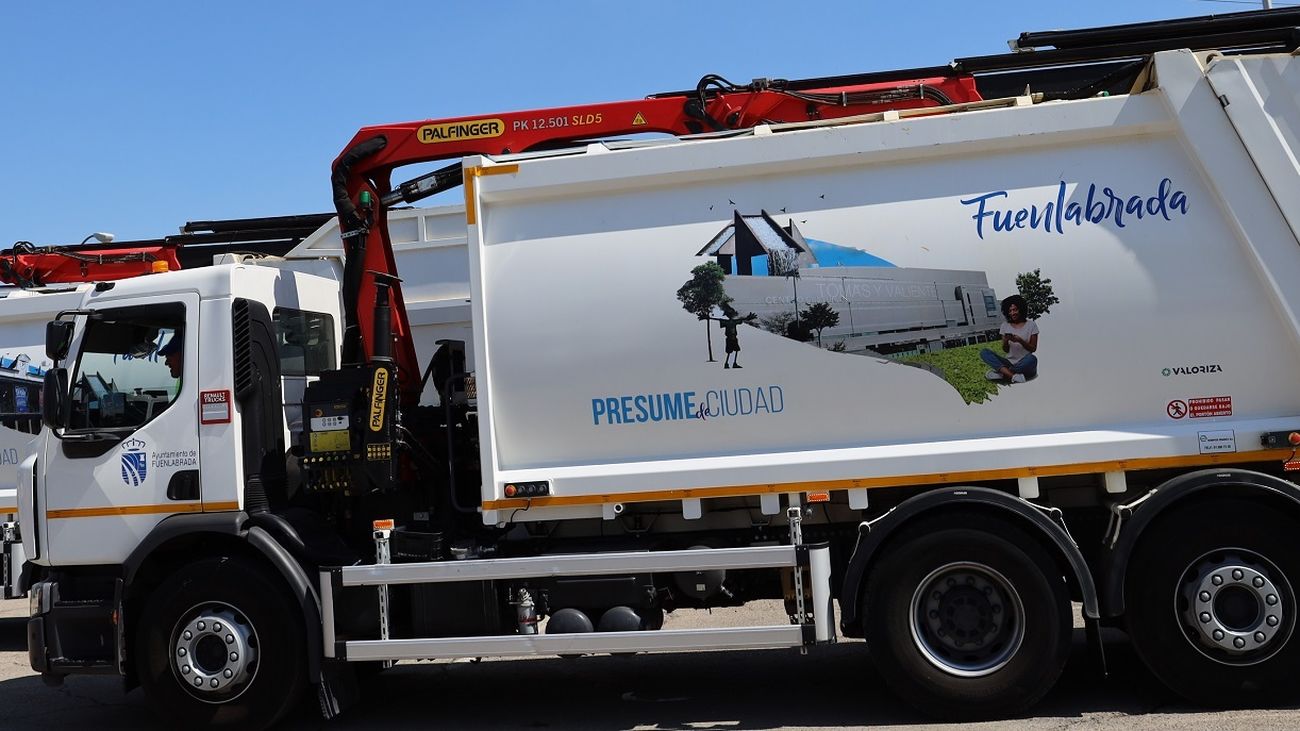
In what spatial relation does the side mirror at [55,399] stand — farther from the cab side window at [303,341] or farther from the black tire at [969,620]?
the black tire at [969,620]

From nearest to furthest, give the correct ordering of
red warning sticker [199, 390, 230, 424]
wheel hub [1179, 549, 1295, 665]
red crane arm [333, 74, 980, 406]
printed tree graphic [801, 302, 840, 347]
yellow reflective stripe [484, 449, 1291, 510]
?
wheel hub [1179, 549, 1295, 665]
yellow reflective stripe [484, 449, 1291, 510]
printed tree graphic [801, 302, 840, 347]
red warning sticker [199, 390, 230, 424]
red crane arm [333, 74, 980, 406]

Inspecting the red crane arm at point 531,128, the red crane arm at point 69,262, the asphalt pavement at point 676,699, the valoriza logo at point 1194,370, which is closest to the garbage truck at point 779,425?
the valoriza logo at point 1194,370

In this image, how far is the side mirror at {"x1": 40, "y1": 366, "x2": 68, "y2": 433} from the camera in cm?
643

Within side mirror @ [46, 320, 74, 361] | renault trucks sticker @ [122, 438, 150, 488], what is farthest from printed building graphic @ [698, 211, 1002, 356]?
side mirror @ [46, 320, 74, 361]

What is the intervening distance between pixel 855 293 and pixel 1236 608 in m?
2.55

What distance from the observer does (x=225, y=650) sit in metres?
6.22

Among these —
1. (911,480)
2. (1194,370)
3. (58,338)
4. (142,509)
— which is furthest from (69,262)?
(1194,370)

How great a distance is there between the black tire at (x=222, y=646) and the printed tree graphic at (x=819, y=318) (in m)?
3.34

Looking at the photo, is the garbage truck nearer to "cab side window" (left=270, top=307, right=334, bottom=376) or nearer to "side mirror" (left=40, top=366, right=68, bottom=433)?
"side mirror" (left=40, top=366, right=68, bottom=433)

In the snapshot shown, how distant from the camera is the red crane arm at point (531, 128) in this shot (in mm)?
6797

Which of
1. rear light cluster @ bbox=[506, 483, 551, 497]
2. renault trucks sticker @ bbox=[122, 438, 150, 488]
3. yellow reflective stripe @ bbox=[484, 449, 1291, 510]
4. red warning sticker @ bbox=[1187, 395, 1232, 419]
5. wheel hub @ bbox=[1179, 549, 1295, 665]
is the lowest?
wheel hub @ bbox=[1179, 549, 1295, 665]

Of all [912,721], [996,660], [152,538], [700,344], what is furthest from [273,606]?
[996,660]

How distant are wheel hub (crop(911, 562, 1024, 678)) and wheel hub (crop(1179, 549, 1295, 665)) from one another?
90 cm

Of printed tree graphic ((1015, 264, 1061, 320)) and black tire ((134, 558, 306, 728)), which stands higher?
printed tree graphic ((1015, 264, 1061, 320))
